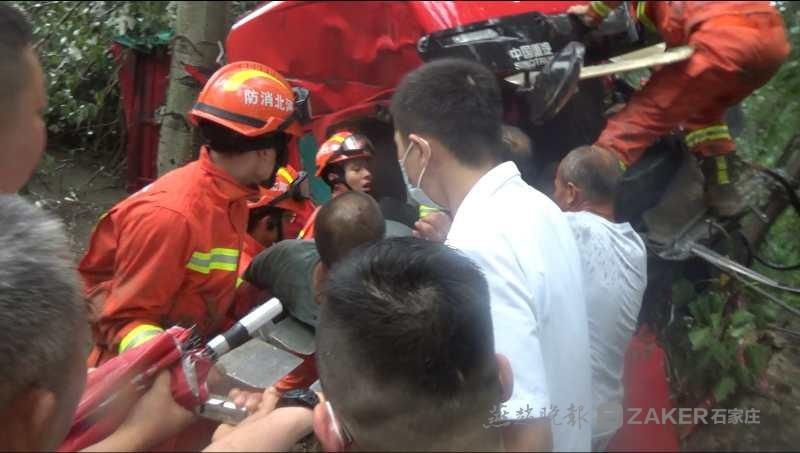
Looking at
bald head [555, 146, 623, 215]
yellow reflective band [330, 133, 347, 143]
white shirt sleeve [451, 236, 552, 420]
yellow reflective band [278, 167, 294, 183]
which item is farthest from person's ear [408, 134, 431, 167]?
yellow reflective band [330, 133, 347, 143]

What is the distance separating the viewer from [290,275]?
82.2 inches

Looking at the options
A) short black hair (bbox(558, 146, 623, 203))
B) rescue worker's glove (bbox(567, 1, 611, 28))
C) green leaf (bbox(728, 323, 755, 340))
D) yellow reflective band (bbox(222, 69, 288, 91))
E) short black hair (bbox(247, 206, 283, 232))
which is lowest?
short black hair (bbox(247, 206, 283, 232))

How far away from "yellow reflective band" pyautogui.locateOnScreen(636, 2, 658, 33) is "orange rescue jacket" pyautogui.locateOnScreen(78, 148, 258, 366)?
1.19 meters

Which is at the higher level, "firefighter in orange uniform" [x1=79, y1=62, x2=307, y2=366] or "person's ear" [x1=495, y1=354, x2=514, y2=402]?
"person's ear" [x1=495, y1=354, x2=514, y2=402]

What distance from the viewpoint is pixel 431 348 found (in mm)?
892

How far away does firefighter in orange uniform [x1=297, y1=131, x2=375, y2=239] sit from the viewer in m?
3.31

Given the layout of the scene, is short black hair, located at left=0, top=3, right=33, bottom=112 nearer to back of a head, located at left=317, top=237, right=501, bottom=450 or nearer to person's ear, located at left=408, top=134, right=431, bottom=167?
person's ear, located at left=408, top=134, right=431, bottom=167

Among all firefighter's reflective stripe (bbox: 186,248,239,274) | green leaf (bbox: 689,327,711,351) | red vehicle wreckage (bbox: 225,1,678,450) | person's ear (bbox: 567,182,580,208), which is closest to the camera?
green leaf (bbox: 689,327,711,351)

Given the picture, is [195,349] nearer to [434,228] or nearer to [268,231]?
[434,228]

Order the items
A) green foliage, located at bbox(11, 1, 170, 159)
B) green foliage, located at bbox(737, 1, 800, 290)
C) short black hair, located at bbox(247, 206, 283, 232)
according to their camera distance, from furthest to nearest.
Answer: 1. green foliage, located at bbox(11, 1, 170, 159)
2. short black hair, located at bbox(247, 206, 283, 232)
3. green foliage, located at bbox(737, 1, 800, 290)

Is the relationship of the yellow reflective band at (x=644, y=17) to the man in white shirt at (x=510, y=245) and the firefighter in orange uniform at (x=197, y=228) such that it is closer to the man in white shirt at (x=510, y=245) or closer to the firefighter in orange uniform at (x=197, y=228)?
the man in white shirt at (x=510, y=245)

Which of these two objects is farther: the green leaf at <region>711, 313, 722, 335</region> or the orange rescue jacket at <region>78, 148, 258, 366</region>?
the orange rescue jacket at <region>78, 148, 258, 366</region>

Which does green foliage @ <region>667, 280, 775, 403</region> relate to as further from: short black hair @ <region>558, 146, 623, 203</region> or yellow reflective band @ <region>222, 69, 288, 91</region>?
yellow reflective band @ <region>222, 69, 288, 91</region>

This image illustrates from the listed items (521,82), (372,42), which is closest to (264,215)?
(372,42)
